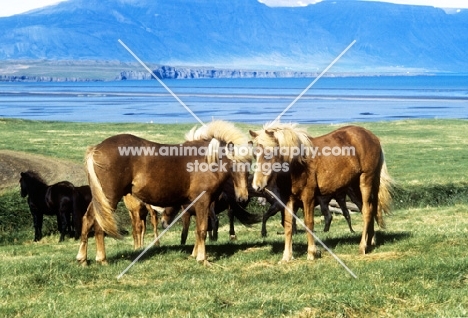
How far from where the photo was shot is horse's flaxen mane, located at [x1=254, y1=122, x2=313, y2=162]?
40.3 ft

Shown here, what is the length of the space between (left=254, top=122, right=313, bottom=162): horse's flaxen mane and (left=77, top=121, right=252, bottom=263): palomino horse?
611mm

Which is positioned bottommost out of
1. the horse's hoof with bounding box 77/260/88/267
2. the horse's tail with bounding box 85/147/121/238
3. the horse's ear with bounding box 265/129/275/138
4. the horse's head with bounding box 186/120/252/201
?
the horse's hoof with bounding box 77/260/88/267

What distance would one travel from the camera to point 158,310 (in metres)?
9.27

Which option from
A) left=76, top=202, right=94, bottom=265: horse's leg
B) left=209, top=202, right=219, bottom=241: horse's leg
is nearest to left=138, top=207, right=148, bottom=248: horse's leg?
left=209, top=202, right=219, bottom=241: horse's leg

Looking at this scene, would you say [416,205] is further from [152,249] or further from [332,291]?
[332,291]

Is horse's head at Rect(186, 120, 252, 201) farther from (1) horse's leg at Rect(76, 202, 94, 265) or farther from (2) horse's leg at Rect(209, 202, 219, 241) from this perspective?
(2) horse's leg at Rect(209, 202, 219, 241)

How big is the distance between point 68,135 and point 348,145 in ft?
134

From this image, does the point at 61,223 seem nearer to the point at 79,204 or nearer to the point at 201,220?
the point at 79,204

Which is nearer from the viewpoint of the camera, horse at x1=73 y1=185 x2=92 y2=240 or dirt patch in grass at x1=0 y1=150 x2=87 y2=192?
horse at x1=73 y1=185 x2=92 y2=240

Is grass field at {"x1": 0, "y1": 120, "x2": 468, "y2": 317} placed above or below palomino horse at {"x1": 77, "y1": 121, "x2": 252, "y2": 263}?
below

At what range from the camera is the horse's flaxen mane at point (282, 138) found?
40.3ft

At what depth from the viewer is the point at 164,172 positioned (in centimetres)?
1270

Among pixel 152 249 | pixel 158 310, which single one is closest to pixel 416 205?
pixel 152 249

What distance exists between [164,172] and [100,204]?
132cm
